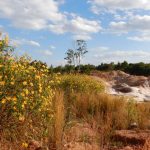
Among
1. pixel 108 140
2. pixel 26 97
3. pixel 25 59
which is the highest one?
pixel 25 59

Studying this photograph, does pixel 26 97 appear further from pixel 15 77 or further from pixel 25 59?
pixel 25 59

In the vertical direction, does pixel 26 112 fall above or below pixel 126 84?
above

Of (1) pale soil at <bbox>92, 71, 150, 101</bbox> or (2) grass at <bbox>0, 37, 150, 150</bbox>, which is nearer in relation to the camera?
(2) grass at <bbox>0, 37, 150, 150</bbox>

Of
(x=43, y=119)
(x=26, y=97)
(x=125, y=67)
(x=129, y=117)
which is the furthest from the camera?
(x=125, y=67)

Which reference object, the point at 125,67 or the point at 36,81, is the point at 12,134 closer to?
the point at 36,81

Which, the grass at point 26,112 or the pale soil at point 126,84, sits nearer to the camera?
the grass at point 26,112

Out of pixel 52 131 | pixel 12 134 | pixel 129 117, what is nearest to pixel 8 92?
pixel 12 134

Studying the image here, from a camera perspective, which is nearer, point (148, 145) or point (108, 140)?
point (148, 145)

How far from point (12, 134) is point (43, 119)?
86 cm

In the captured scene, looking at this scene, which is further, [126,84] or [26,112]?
[126,84]

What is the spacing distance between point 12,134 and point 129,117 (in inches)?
139

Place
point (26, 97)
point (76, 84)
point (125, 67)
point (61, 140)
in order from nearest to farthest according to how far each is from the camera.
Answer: point (26, 97) → point (61, 140) → point (76, 84) → point (125, 67)

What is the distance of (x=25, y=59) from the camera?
7.28 metres

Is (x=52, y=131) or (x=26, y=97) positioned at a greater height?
(x=26, y=97)
